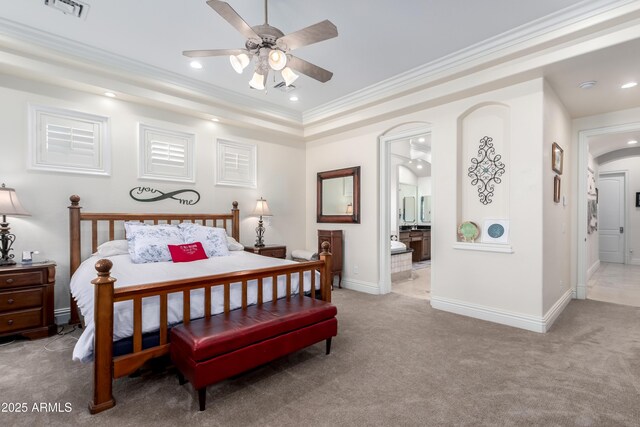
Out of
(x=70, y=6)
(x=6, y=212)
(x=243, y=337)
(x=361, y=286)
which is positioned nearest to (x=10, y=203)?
(x=6, y=212)

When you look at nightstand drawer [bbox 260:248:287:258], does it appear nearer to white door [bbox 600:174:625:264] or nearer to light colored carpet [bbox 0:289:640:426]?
light colored carpet [bbox 0:289:640:426]

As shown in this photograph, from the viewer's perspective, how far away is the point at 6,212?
2.93m

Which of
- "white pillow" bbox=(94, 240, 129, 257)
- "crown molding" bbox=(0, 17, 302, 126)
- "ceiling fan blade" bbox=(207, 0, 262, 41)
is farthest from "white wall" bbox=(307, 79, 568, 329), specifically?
"white pillow" bbox=(94, 240, 129, 257)

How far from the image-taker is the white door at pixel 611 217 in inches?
304

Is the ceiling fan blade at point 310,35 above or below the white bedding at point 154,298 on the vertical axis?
above

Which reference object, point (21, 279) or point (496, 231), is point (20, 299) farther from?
point (496, 231)

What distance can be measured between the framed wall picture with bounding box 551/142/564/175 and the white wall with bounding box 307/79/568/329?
0.38 meters

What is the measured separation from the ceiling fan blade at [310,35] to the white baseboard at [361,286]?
141 inches

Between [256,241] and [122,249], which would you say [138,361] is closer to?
[122,249]

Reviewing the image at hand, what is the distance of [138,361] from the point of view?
2.04m

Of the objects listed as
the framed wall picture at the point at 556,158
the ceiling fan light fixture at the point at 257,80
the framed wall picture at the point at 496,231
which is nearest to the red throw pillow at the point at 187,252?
the ceiling fan light fixture at the point at 257,80

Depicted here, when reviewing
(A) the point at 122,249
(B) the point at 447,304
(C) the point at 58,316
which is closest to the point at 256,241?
(A) the point at 122,249

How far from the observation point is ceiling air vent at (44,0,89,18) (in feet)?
8.43

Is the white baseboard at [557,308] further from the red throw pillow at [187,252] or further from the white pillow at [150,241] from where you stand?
the white pillow at [150,241]
